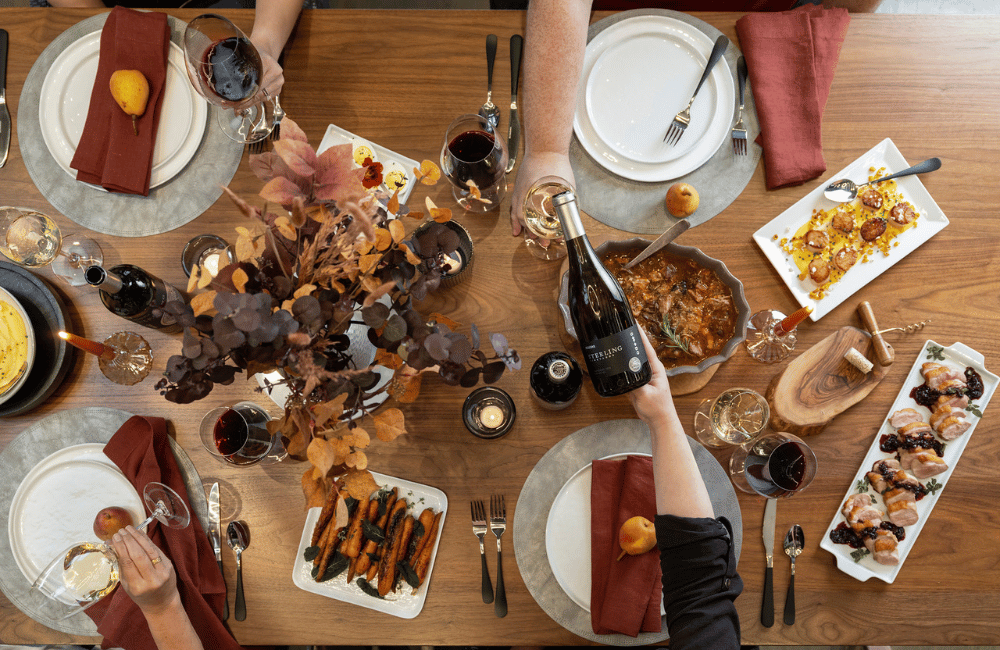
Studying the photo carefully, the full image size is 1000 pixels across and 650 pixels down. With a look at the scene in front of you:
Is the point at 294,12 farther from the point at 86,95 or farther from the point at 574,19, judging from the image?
the point at 574,19

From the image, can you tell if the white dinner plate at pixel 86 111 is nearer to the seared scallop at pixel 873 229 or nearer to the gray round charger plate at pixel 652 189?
the gray round charger plate at pixel 652 189

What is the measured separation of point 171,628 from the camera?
1.12 m

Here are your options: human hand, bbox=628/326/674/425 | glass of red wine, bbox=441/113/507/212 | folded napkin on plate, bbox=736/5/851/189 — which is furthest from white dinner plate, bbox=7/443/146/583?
folded napkin on plate, bbox=736/5/851/189

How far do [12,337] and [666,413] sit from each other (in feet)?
4.72

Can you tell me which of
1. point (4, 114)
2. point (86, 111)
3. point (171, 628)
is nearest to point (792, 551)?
point (171, 628)

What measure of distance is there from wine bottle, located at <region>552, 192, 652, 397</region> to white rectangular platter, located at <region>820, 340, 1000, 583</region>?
60cm

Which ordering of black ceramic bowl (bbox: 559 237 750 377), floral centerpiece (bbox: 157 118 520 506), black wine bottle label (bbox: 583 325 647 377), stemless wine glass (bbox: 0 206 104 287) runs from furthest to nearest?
stemless wine glass (bbox: 0 206 104 287)
black ceramic bowl (bbox: 559 237 750 377)
black wine bottle label (bbox: 583 325 647 377)
floral centerpiece (bbox: 157 118 520 506)

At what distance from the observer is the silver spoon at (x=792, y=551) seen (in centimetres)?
118

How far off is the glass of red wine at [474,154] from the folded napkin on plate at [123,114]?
0.72 m

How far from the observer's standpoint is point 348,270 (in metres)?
0.78

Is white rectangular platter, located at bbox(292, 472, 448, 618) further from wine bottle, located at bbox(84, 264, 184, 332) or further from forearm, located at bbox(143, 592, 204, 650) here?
wine bottle, located at bbox(84, 264, 184, 332)

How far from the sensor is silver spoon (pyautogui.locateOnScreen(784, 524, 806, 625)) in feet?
3.87

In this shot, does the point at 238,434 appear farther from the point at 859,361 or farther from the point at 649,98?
the point at 859,361

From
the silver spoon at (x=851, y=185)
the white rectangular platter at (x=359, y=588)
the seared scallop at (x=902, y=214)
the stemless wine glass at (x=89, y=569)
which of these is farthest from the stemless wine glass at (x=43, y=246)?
the seared scallop at (x=902, y=214)
